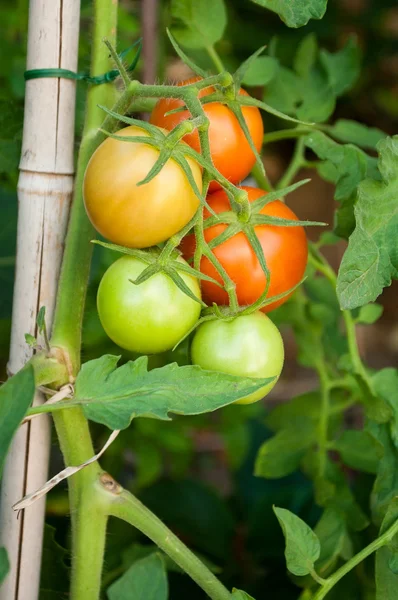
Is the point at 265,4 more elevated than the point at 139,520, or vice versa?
the point at 265,4

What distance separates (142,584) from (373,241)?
0.35 metres

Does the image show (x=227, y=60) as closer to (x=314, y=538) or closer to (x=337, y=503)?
(x=337, y=503)

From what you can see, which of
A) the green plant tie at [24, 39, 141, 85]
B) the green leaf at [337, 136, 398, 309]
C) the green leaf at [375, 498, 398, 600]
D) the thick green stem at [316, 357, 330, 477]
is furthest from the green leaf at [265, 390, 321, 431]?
the green plant tie at [24, 39, 141, 85]

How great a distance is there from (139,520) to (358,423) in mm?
1335

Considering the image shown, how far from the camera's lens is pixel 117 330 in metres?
0.56

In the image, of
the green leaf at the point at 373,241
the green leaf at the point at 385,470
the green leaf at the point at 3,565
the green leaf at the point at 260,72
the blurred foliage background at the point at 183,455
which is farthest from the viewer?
the blurred foliage background at the point at 183,455

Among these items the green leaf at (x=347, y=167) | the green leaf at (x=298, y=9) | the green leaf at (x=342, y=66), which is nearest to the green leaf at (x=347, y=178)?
the green leaf at (x=347, y=167)

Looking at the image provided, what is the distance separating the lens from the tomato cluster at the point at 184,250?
1.69 feet

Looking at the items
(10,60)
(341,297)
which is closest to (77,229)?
(341,297)

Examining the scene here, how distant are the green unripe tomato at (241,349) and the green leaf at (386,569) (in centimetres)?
16

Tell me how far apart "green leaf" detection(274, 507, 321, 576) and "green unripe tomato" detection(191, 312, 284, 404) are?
101mm

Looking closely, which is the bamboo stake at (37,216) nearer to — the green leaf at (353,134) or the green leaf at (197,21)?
the green leaf at (197,21)

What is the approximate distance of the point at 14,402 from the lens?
18.3 inches

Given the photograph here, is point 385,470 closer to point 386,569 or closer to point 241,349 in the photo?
point 386,569
